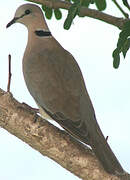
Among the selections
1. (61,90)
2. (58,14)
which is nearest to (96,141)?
(61,90)

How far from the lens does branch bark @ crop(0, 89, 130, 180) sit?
156 inches

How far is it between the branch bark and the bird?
2.9 inches

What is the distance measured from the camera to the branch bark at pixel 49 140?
13.0ft

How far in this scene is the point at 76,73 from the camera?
14.8ft

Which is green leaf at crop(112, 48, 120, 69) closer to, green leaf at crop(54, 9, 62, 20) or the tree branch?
the tree branch

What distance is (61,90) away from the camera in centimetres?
430

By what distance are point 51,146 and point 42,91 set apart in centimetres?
53

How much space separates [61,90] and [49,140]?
0.45 metres

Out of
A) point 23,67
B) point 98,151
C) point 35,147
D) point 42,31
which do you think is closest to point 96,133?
point 98,151

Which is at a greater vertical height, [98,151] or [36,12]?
[36,12]

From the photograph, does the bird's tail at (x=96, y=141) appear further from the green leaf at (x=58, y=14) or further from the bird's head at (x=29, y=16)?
the bird's head at (x=29, y=16)

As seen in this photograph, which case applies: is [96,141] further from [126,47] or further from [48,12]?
[48,12]

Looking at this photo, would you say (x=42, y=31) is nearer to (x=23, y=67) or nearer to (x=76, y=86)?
(x=23, y=67)

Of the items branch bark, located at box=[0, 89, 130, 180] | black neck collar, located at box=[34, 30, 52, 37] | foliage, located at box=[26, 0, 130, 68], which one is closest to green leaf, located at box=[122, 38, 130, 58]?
foliage, located at box=[26, 0, 130, 68]
